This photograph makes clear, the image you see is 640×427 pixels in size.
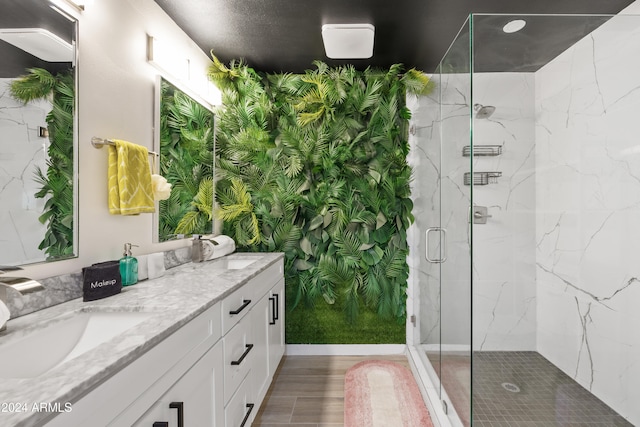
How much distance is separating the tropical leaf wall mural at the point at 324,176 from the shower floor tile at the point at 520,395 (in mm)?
1004

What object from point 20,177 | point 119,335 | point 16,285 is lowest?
point 119,335

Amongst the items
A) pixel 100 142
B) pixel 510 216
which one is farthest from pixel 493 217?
pixel 100 142

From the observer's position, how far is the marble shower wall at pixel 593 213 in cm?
183

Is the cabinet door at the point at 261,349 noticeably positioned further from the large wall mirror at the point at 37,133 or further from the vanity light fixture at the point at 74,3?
the vanity light fixture at the point at 74,3

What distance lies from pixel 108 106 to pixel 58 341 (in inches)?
40.7

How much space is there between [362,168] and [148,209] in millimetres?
1713

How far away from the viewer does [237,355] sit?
62.3 inches

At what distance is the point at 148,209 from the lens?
1650 millimetres

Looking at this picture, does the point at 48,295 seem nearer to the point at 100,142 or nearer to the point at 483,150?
the point at 100,142

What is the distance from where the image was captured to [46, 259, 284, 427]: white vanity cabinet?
0.74 meters

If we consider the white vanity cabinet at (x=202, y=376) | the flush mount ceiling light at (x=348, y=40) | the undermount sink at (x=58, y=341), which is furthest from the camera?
the flush mount ceiling light at (x=348, y=40)

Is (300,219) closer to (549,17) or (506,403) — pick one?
(506,403)

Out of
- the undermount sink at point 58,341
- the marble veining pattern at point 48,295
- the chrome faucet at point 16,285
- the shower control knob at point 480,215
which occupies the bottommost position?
the undermount sink at point 58,341

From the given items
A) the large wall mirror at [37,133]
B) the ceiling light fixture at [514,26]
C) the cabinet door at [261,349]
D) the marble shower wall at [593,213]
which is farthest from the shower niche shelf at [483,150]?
the large wall mirror at [37,133]
